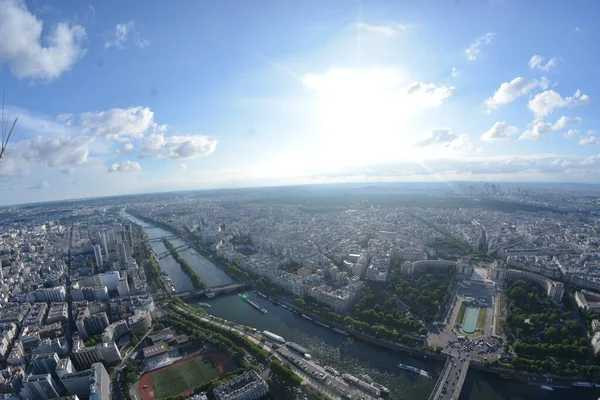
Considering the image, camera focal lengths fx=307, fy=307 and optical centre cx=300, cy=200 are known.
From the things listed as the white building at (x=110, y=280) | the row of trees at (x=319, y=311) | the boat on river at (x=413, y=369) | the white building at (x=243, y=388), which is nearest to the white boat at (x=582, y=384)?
the boat on river at (x=413, y=369)

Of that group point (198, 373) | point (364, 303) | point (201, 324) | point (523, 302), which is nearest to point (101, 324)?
point (201, 324)

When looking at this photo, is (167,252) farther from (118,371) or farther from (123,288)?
(118,371)

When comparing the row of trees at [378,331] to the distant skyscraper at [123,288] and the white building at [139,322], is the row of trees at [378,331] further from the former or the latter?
the distant skyscraper at [123,288]

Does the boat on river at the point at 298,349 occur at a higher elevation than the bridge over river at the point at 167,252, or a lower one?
lower

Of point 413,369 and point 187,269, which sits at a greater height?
point 187,269

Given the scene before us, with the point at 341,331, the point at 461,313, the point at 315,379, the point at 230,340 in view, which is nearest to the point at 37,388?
the point at 230,340

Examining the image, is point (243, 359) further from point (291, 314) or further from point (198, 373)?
point (291, 314)
